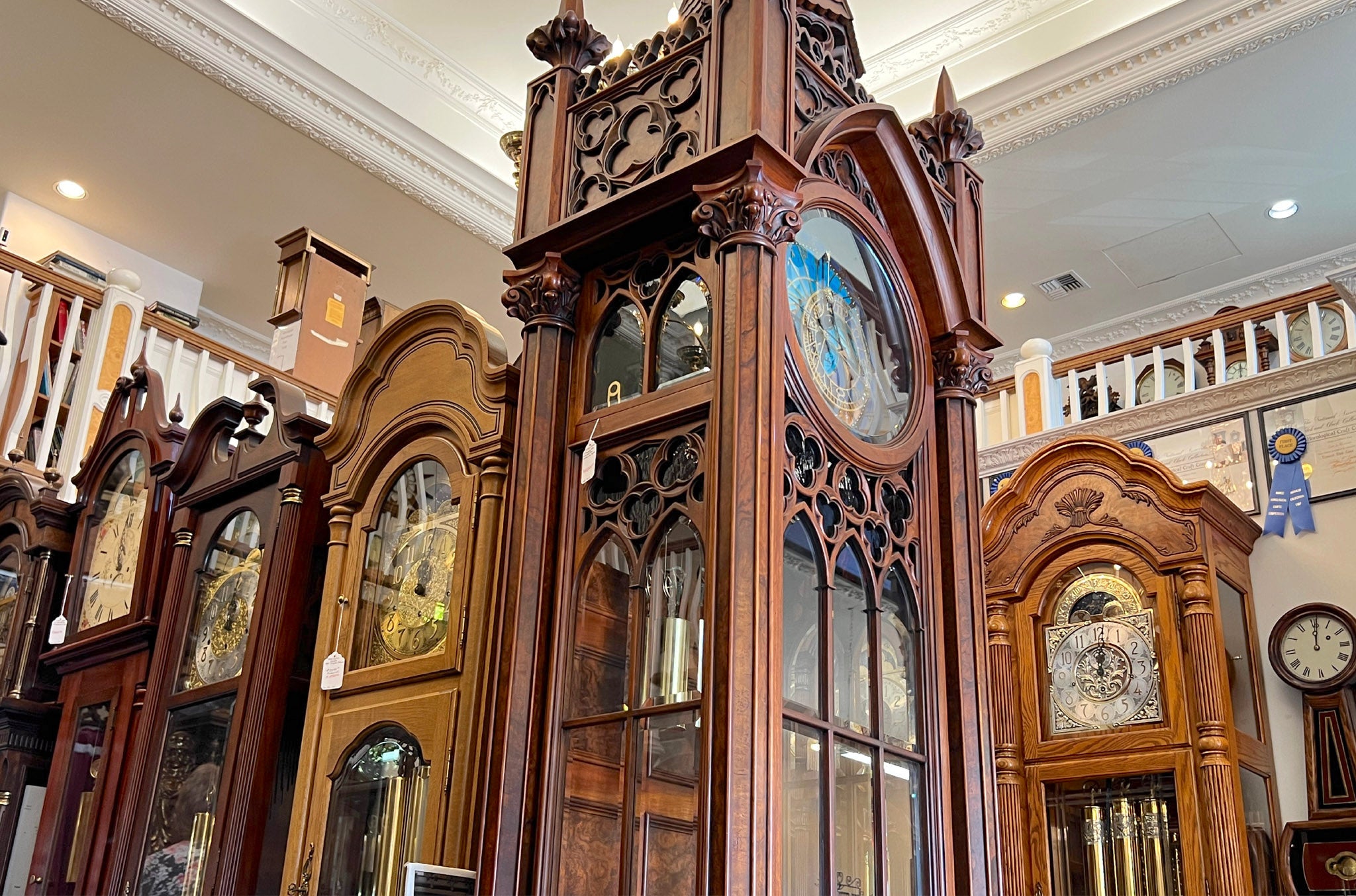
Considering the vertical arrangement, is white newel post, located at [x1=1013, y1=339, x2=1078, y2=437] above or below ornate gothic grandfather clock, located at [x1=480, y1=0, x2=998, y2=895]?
above

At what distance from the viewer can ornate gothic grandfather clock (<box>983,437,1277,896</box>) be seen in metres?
4.66

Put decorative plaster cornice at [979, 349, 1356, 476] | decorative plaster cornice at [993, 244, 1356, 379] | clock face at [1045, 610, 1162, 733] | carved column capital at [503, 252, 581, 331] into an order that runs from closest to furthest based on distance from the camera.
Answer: carved column capital at [503, 252, 581, 331] → clock face at [1045, 610, 1162, 733] → decorative plaster cornice at [979, 349, 1356, 476] → decorative plaster cornice at [993, 244, 1356, 379]

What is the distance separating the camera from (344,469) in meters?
2.79

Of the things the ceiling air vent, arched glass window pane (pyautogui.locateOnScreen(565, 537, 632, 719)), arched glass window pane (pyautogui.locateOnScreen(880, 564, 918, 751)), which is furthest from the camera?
the ceiling air vent

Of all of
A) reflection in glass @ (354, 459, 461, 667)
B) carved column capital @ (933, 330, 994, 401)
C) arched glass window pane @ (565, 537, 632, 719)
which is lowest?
arched glass window pane @ (565, 537, 632, 719)

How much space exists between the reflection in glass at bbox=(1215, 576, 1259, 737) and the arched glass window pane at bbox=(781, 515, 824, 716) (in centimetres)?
353

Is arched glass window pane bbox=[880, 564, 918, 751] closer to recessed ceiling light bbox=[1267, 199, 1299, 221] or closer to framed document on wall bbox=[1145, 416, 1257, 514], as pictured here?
framed document on wall bbox=[1145, 416, 1257, 514]

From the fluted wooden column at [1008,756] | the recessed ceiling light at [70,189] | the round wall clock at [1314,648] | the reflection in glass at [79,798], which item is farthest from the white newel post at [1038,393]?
the recessed ceiling light at [70,189]

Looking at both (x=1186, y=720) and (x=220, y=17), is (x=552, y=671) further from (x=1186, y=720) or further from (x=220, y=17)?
(x=220, y=17)

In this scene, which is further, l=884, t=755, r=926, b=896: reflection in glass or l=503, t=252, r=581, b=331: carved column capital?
l=503, t=252, r=581, b=331: carved column capital

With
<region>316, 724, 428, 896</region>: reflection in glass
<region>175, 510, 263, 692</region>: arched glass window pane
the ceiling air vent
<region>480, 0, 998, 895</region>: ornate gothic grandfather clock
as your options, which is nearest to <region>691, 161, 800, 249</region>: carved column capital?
<region>480, 0, 998, 895</region>: ornate gothic grandfather clock

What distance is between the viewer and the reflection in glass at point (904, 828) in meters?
2.01

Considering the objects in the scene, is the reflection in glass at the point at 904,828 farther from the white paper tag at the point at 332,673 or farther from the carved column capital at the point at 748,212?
the white paper tag at the point at 332,673

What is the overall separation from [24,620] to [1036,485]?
394cm
